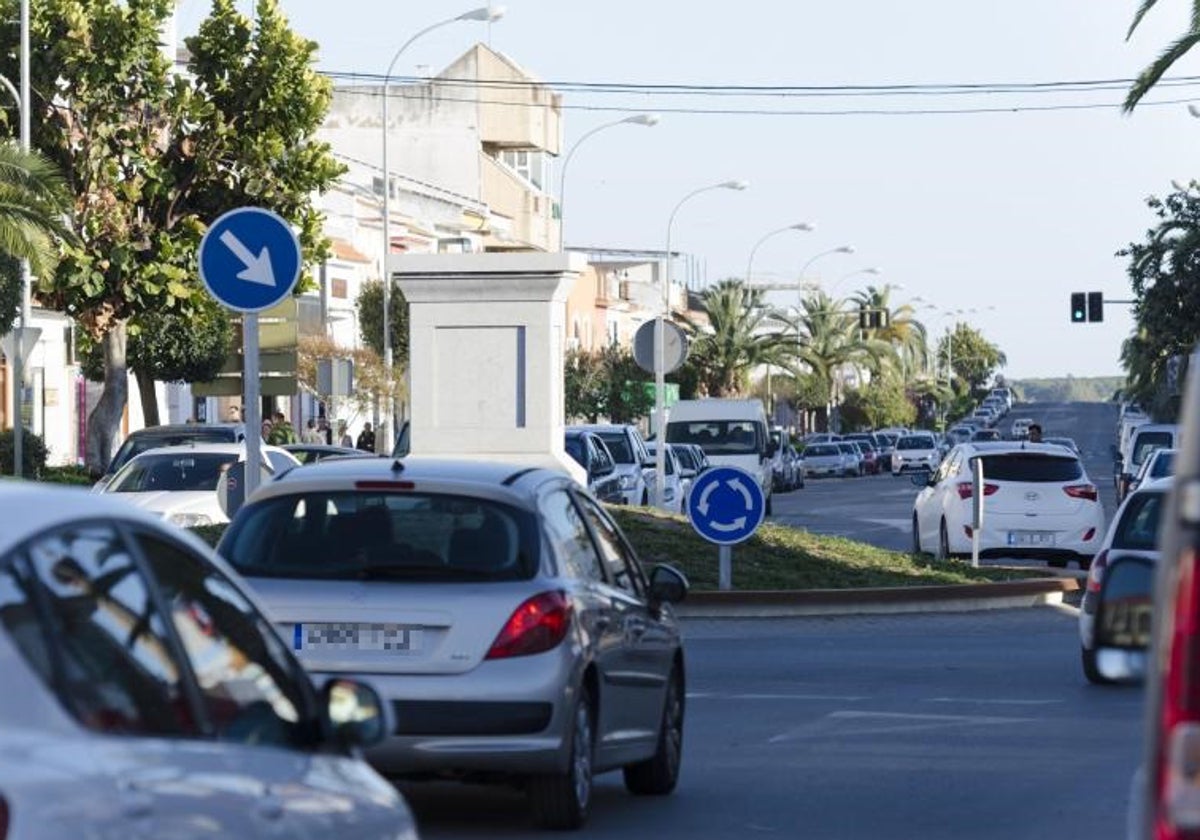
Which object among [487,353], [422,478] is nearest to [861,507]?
[487,353]

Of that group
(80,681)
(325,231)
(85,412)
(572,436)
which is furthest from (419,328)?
(325,231)

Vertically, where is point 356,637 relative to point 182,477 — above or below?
below

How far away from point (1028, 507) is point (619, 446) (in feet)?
44.0

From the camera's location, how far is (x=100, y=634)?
5.09 metres

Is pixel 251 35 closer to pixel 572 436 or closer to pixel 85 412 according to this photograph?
pixel 572 436

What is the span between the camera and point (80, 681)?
4.89m

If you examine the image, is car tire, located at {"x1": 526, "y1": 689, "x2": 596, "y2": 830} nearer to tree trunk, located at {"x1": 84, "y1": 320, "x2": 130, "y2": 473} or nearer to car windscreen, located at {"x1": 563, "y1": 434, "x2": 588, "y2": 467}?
car windscreen, located at {"x1": 563, "y1": 434, "x2": 588, "y2": 467}

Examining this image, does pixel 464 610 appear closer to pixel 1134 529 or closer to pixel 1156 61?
pixel 1134 529

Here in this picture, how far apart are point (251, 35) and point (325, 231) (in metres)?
34.4

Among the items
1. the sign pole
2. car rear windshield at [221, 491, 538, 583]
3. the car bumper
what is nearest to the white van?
the sign pole

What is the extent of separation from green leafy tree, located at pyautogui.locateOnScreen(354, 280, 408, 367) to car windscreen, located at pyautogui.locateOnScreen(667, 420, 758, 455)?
576 inches

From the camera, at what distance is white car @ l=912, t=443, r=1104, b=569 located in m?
31.7

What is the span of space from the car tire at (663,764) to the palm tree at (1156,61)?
2302 cm

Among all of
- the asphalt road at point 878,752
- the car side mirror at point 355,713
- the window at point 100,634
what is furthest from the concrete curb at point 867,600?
the window at point 100,634
